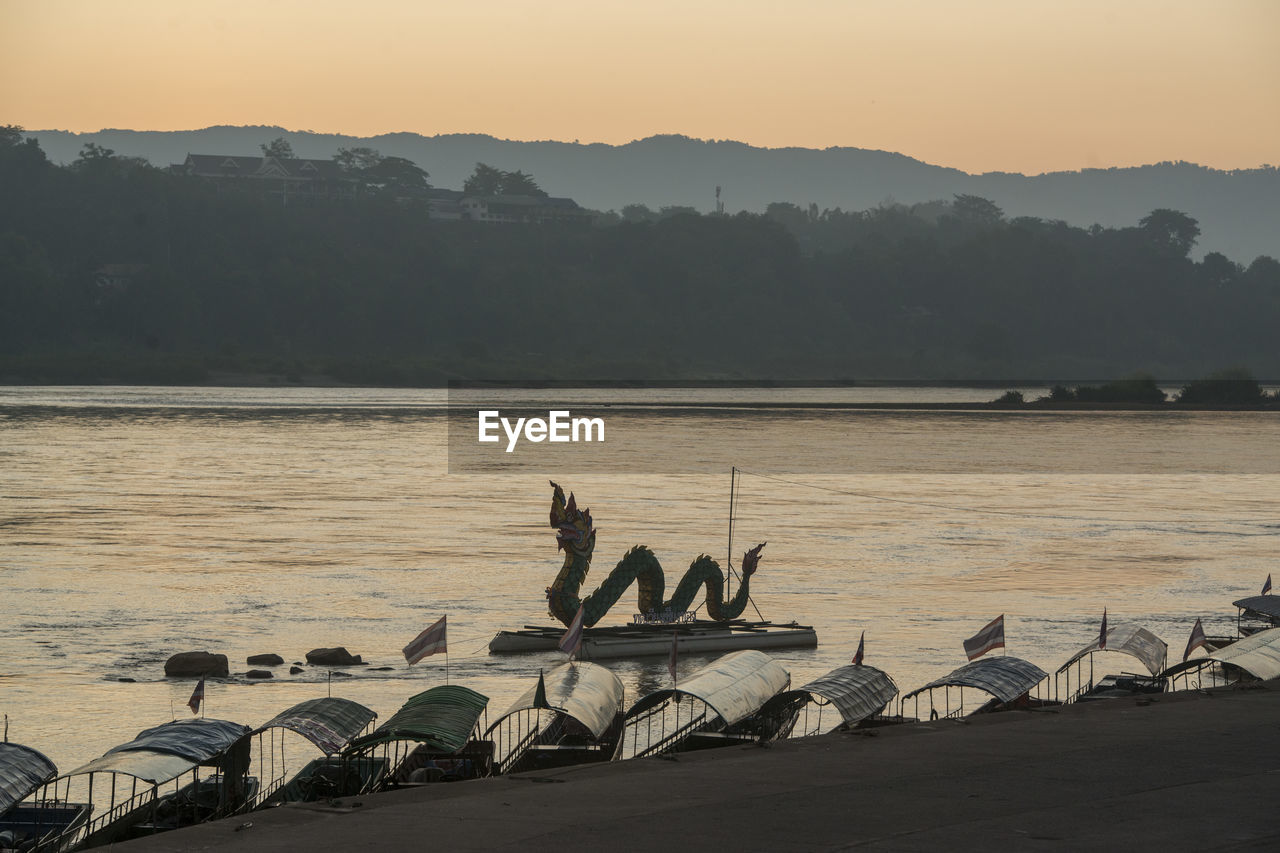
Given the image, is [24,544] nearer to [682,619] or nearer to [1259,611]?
[682,619]

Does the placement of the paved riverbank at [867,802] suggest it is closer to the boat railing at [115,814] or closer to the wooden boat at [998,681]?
the wooden boat at [998,681]

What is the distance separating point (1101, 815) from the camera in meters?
25.2

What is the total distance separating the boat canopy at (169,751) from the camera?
92.4 feet

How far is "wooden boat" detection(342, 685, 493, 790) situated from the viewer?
30.7 metres

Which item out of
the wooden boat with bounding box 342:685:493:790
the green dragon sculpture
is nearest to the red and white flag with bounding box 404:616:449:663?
the wooden boat with bounding box 342:685:493:790

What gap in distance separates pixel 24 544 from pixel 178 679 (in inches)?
1350

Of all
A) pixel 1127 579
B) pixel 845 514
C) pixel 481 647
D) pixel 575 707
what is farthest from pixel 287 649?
pixel 845 514

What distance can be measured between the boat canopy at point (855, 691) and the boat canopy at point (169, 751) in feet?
39.8

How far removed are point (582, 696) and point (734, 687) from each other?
3303 mm

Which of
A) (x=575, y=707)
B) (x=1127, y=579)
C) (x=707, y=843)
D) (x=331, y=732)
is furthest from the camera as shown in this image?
(x=1127, y=579)

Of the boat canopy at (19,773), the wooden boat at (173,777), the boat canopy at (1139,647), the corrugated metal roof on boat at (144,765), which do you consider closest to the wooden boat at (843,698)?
the boat canopy at (1139,647)

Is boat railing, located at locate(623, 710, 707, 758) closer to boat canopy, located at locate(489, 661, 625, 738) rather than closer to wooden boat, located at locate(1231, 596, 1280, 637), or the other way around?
boat canopy, located at locate(489, 661, 625, 738)

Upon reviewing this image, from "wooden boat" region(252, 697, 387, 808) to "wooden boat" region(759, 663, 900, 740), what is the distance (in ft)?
28.9

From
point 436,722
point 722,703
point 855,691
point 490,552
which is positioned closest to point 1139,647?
point 855,691
